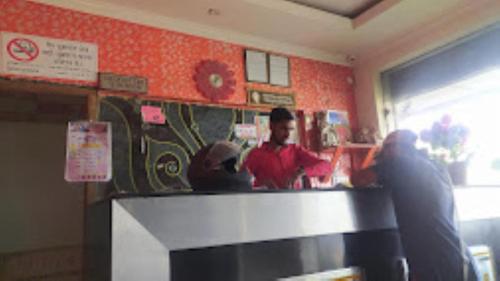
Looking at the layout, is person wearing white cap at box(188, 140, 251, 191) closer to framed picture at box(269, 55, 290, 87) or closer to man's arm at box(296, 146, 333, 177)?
man's arm at box(296, 146, 333, 177)

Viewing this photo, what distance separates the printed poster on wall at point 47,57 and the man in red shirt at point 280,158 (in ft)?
3.59

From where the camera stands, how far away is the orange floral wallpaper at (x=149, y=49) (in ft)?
6.88

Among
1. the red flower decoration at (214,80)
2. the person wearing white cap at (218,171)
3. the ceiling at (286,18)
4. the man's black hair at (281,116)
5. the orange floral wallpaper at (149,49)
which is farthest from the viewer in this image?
the red flower decoration at (214,80)

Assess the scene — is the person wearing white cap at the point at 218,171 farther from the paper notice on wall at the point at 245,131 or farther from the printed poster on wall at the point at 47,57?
the paper notice on wall at the point at 245,131

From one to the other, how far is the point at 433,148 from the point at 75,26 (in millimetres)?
2052

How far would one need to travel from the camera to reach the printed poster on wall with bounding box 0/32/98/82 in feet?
6.55

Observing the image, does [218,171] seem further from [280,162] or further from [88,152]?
[88,152]

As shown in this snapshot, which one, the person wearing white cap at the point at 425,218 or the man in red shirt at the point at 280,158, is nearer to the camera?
the person wearing white cap at the point at 425,218

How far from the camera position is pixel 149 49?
94.7 inches

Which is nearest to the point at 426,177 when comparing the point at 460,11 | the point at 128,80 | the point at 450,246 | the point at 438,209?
the point at 438,209

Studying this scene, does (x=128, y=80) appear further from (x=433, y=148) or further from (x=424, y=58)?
(x=424, y=58)

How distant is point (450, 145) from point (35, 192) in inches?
127

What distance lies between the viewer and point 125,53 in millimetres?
2326

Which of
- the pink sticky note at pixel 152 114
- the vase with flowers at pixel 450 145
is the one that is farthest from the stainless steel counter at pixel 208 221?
the pink sticky note at pixel 152 114
